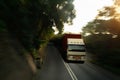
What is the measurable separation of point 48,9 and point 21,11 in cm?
2524

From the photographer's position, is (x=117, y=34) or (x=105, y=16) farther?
(x=105, y=16)

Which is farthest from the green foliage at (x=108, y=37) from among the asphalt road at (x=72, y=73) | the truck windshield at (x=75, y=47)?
the asphalt road at (x=72, y=73)

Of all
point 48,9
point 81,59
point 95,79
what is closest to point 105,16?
point 48,9

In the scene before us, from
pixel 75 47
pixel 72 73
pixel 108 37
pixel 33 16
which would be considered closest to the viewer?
pixel 72 73

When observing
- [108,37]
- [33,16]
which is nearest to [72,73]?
[33,16]

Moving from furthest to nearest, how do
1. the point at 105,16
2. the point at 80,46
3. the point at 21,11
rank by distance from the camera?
the point at 105,16
the point at 80,46
the point at 21,11

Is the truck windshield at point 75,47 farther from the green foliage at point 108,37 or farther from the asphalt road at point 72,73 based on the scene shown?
the green foliage at point 108,37

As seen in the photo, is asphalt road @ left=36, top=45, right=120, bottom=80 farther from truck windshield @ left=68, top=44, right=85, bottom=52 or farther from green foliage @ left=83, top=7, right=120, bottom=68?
green foliage @ left=83, top=7, right=120, bottom=68

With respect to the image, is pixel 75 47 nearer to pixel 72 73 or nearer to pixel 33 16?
pixel 33 16

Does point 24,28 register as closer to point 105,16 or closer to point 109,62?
point 109,62

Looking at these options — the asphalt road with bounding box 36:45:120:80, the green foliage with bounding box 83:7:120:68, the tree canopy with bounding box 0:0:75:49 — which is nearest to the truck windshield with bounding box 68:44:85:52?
the asphalt road with bounding box 36:45:120:80

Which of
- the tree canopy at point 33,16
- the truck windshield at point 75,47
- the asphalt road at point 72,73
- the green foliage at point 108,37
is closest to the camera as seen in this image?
the tree canopy at point 33,16

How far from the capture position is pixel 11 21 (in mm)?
21156

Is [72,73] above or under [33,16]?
under
